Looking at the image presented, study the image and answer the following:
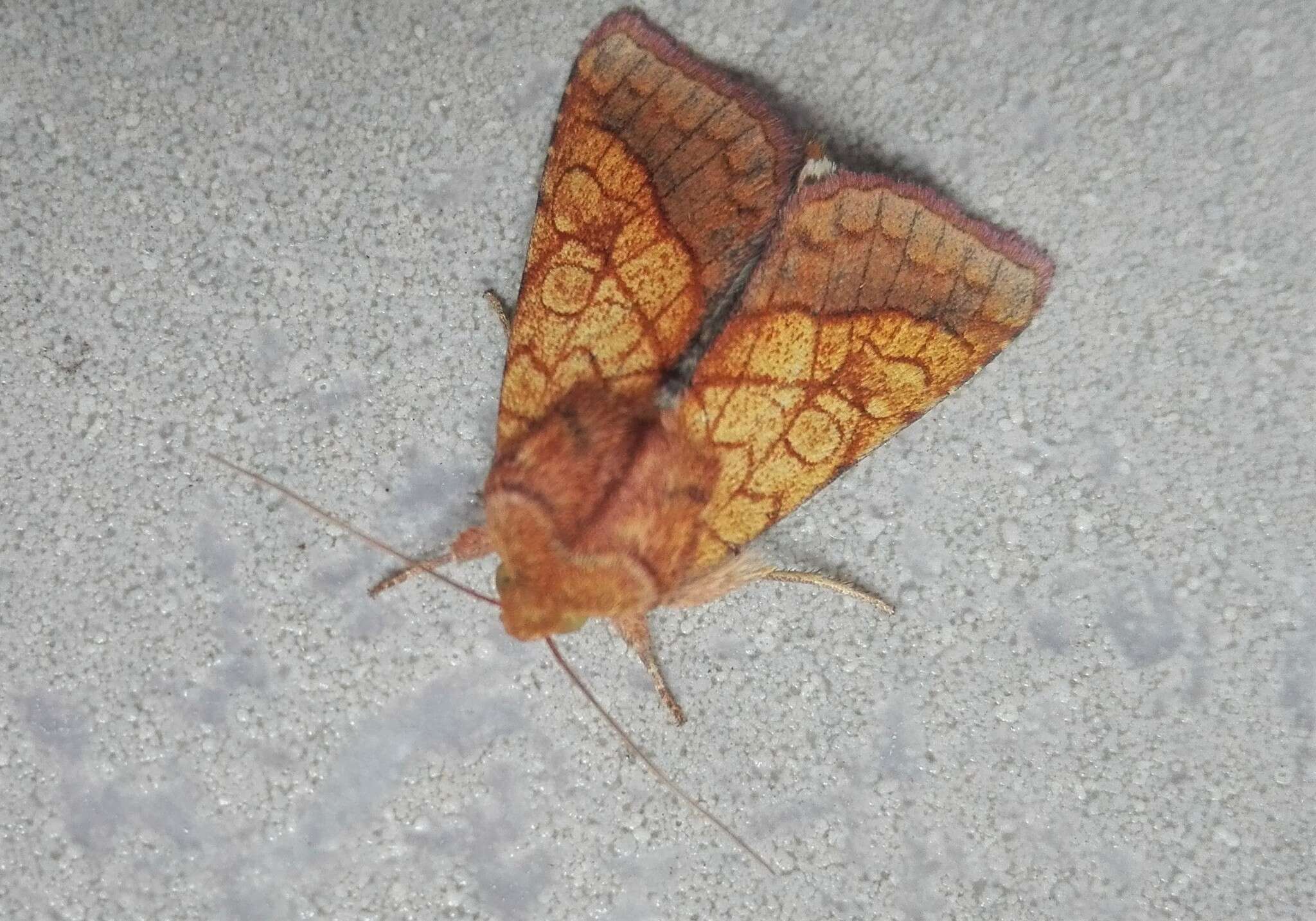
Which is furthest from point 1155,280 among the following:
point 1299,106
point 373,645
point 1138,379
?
point 373,645

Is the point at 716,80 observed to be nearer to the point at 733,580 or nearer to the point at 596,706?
the point at 733,580

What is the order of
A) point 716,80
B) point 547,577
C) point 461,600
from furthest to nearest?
point 461,600
point 716,80
point 547,577

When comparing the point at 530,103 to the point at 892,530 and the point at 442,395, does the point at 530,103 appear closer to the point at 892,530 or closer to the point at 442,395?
the point at 442,395

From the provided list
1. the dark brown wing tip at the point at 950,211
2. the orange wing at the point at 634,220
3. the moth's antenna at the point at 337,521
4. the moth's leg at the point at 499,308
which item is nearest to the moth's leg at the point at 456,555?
the moth's antenna at the point at 337,521

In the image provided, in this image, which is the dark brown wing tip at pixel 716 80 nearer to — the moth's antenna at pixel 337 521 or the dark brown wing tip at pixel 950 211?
the dark brown wing tip at pixel 950 211

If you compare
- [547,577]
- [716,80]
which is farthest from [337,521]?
[716,80]

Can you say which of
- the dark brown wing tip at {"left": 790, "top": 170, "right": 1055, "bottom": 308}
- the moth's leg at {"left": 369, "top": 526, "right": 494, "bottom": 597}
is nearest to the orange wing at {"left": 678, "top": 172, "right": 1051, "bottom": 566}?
the dark brown wing tip at {"left": 790, "top": 170, "right": 1055, "bottom": 308}
